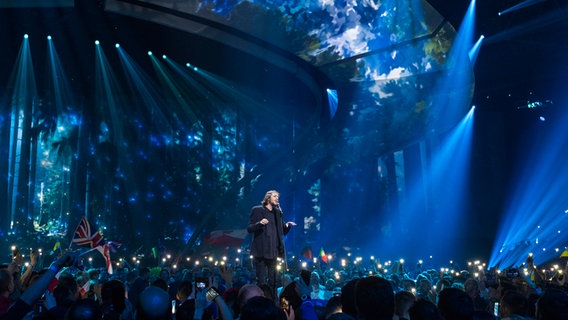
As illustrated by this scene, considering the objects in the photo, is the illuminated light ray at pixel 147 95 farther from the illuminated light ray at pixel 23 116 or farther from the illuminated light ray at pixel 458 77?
the illuminated light ray at pixel 458 77

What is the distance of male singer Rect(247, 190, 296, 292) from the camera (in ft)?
30.0

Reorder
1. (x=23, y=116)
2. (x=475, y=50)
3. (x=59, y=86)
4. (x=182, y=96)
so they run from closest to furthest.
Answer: (x=475, y=50), (x=59, y=86), (x=182, y=96), (x=23, y=116)

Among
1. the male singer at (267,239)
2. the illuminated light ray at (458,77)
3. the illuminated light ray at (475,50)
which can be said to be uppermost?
the illuminated light ray at (475,50)

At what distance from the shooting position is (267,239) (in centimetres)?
927

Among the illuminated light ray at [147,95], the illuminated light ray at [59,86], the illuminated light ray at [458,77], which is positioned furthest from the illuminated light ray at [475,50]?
the illuminated light ray at [59,86]

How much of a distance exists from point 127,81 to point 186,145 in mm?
5487

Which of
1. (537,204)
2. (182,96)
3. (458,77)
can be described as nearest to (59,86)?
(182,96)

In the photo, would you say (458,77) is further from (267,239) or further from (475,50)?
(267,239)

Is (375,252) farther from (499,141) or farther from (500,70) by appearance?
(500,70)

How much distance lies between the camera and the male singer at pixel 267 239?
30.0 ft

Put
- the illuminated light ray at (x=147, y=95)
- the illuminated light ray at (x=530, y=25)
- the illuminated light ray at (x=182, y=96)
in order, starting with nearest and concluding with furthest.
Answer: the illuminated light ray at (x=530, y=25) < the illuminated light ray at (x=182, y=96) < the illuminated light ray at (x=147, y=95)

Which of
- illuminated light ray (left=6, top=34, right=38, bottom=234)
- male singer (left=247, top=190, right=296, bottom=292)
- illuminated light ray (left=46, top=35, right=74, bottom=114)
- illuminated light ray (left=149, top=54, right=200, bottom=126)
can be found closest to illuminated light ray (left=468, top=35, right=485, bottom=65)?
male singer (left=247, top=190, right=296, bottom=292)

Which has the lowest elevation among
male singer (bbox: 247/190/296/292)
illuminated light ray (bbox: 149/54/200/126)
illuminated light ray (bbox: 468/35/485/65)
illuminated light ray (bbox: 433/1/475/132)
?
male singer (bbox: 247/190/296/292)

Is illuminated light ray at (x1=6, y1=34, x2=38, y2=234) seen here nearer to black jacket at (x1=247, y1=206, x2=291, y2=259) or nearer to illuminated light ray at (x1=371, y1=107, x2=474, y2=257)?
illuminated light ray at (x1=371, y1=107, x2=474, y2=257)
